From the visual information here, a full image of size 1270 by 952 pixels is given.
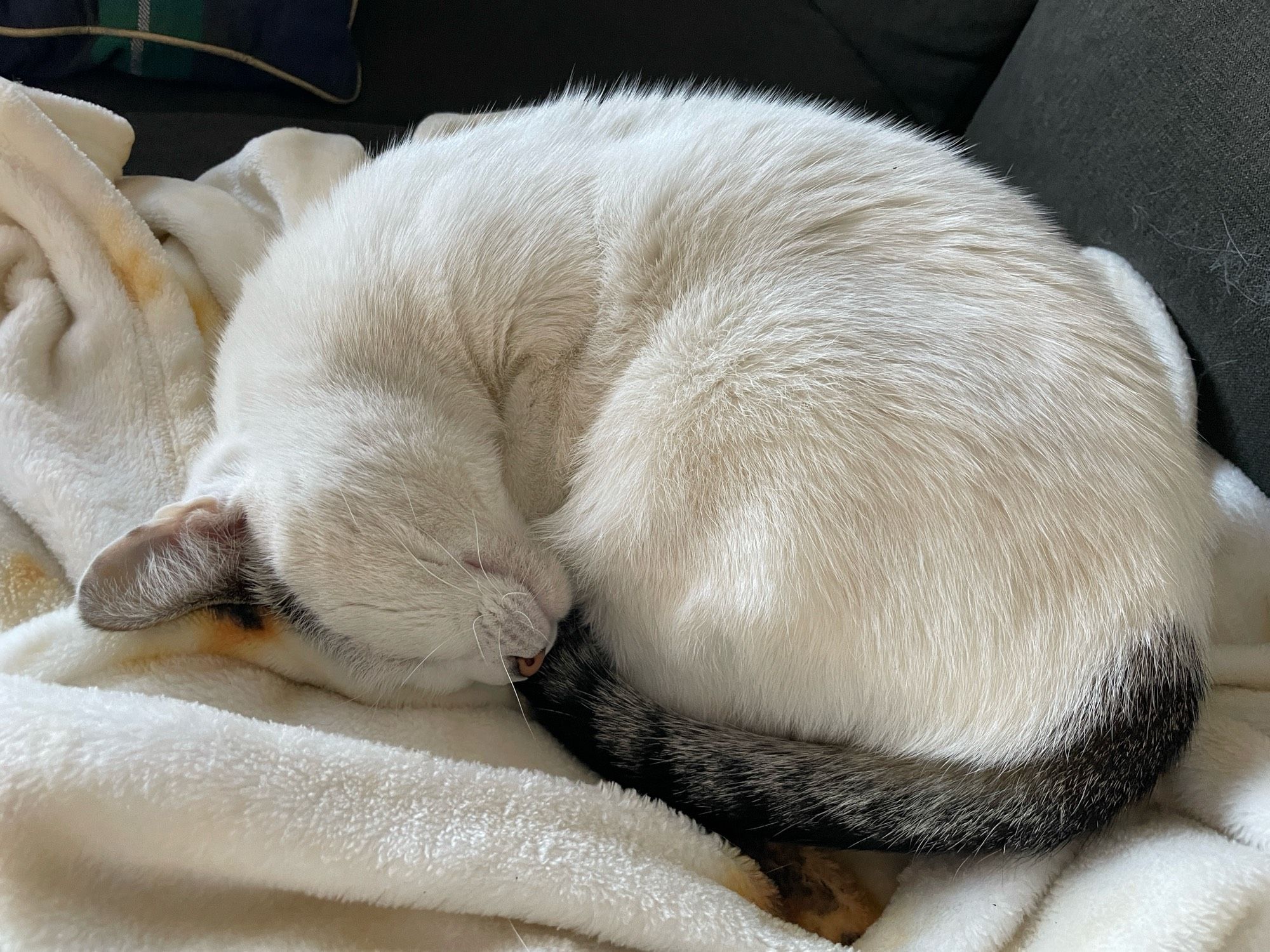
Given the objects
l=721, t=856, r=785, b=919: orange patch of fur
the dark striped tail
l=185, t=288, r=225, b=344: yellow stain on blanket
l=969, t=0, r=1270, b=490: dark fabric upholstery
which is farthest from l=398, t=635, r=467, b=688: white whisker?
l=969, t=0, r=1270, b=490: dark fabric upholstery

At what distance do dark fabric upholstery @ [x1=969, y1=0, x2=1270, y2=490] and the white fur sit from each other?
11.4 inches

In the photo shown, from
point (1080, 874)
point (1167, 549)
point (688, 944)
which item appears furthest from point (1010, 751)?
point (688, 944)

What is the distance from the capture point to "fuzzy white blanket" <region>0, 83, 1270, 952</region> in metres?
0.88

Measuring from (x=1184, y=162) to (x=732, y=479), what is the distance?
3.20 ft

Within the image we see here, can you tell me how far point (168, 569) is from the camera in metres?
1.08

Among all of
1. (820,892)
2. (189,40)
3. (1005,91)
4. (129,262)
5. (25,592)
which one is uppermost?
(1005,91)

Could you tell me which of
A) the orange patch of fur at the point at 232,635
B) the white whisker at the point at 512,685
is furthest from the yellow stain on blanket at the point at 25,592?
the white whisker at the point at 512,685

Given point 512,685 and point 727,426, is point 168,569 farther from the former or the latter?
point 727,426

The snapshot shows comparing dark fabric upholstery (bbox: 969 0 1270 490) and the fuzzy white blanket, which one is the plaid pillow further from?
dark fabric upholstery (bbox: 969 0 1270 490)

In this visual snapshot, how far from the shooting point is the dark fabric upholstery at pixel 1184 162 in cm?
128

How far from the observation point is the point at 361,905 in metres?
0.94

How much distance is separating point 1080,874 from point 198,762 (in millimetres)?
1042

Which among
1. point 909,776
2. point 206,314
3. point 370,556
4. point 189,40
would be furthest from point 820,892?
point 189,40

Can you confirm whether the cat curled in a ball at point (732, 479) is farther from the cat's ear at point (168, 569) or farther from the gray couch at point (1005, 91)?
the gray couch at point (1005, 91)
